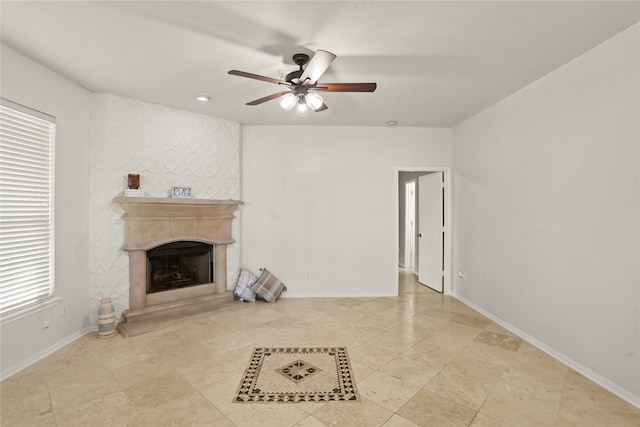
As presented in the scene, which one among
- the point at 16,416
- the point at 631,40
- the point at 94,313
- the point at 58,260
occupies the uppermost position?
the point at 631,40

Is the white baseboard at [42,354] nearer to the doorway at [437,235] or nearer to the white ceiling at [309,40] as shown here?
the white ceiling at [309,40]

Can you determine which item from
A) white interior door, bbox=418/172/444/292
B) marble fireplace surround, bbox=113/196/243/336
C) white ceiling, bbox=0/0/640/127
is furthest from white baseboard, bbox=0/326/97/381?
white interior door, bbox=418/172/444/292

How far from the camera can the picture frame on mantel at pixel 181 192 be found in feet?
13.3

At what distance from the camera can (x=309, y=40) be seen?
8.04ft

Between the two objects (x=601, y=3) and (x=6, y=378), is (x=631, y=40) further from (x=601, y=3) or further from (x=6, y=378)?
(x=6, y=378)

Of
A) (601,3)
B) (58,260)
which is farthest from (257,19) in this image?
(58,260)

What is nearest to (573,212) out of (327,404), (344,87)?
(344,87)

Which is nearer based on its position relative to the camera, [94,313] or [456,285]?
[94,313]

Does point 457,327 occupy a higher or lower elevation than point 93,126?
lower

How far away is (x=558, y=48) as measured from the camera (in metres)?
2.58

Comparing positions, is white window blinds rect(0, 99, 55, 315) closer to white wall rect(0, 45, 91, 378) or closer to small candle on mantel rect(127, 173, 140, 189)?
white wall rect(0, 45, 91, 378)

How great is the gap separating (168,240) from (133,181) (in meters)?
0.86

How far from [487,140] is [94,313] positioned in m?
5.43

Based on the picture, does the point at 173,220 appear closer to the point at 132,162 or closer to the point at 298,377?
the point at 132,162
